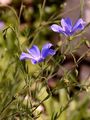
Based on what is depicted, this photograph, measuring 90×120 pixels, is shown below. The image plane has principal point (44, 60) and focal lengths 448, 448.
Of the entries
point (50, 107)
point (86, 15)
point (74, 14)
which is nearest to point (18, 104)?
point (50, 107)

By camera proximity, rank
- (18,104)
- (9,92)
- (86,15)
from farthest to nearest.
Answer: (86,15), (9,92), (18,104)

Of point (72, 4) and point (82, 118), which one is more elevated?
point (72, 4)

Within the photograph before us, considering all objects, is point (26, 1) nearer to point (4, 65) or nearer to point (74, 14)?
point (74, 14)

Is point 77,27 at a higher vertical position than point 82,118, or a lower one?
higher

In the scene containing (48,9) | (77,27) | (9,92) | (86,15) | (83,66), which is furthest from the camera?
(48,9)

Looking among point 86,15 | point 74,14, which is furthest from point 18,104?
point 74,14

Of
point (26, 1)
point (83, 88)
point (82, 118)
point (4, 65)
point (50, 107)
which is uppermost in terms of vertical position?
point (26, 1)

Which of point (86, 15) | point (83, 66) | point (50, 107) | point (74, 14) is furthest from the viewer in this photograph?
point (83, 66)

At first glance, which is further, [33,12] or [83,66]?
[33,12]

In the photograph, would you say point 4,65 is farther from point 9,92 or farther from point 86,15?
point 9,92
